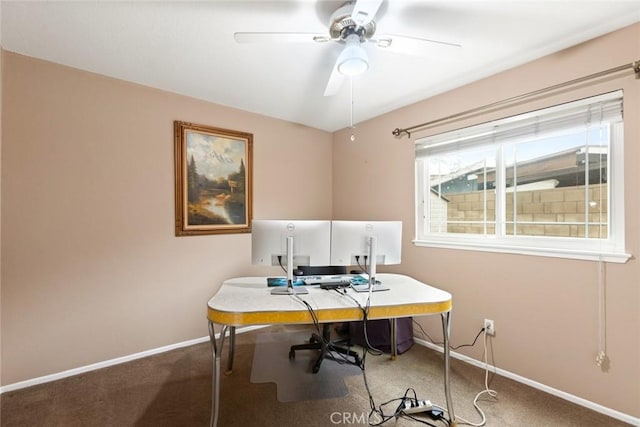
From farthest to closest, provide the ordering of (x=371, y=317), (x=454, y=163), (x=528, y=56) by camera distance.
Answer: (x=454, y=163)
(x=528, y=56)
(x=371, y=317)

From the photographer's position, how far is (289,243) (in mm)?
1766

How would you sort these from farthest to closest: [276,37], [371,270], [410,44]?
1. [371,270]
2. [410,44]
3. [276,37]

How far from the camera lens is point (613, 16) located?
1578 millimetres

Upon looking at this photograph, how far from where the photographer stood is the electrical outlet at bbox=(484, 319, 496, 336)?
2.19m

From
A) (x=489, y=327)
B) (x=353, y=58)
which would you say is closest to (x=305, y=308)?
(x=353, y=58)

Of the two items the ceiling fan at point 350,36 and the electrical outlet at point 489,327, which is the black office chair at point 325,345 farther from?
the ceiling fan at point 350,36

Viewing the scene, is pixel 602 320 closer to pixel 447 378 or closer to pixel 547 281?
pixel 547 281

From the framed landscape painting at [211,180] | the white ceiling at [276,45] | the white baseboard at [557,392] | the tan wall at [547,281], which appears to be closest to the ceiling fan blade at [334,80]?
the white ceiling at [276,45]

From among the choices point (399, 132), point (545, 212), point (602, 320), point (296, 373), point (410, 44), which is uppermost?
point (410, 44)

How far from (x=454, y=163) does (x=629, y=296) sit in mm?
1486

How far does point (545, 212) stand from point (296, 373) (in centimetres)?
228

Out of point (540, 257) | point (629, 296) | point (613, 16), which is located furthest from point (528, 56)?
point (629, 296)

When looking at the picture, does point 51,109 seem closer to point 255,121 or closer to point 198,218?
point 198,218

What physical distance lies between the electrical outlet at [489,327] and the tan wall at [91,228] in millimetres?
2431
